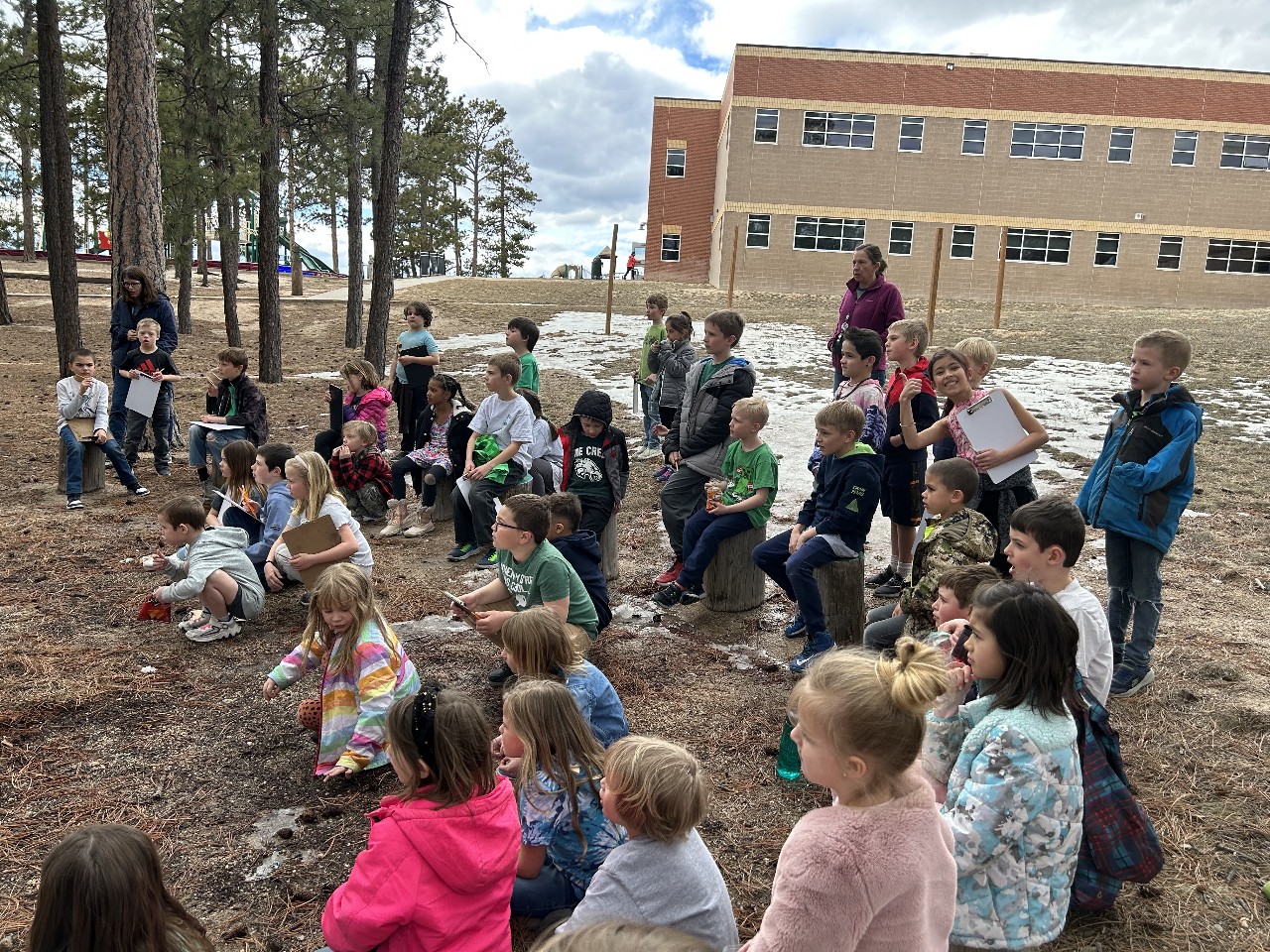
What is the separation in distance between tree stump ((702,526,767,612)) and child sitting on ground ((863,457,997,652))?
61.0 inches

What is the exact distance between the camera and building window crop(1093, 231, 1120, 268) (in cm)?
3406

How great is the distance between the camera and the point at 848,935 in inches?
71.4

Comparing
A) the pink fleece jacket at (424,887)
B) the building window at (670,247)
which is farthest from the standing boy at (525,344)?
the building window at (670,247)

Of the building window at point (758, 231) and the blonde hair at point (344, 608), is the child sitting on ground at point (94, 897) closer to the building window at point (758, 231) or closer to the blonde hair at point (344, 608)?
the blonde hair at point (344, 608)

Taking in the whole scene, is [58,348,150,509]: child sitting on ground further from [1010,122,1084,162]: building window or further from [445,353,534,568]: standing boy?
[1010,122,1084,162]: building window

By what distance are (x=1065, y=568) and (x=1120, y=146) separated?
121ft

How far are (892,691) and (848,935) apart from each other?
1.66ft

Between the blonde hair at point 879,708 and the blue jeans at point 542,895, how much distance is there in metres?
1.43

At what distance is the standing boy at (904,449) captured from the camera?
18.4 ft

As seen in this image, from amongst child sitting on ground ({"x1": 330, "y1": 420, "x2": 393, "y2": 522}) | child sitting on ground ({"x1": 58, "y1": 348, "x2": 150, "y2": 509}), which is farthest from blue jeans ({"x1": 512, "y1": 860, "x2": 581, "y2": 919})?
child sitting on ground ({"x1": 58, "y1": 348, "x2": 150, "y2": 509})

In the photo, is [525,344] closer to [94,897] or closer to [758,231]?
[94,897]

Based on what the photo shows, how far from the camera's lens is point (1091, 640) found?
3.18 m

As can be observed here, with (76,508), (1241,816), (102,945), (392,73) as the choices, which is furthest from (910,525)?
(392,73)

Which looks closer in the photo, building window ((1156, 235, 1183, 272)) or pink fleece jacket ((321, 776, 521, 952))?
pink fleece jacket ((321, 776, 521, 952))
